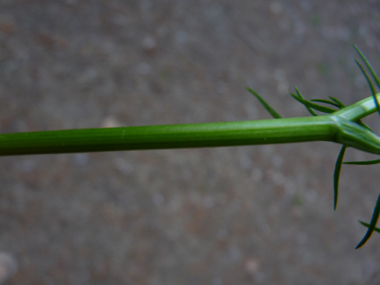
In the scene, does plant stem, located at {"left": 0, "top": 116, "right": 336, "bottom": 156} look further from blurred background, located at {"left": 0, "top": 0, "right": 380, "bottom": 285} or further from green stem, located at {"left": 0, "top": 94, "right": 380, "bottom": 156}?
blurred background, located at {"left": 0, "top": 0, "right": 380, "bottom": 285}

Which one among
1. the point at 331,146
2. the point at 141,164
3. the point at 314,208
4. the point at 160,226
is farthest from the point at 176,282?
the point at 331,146

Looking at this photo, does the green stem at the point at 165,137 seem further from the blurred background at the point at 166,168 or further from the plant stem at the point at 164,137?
the blurred background at the point at 166,168

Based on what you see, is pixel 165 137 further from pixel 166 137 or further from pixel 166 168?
pixel 166 168

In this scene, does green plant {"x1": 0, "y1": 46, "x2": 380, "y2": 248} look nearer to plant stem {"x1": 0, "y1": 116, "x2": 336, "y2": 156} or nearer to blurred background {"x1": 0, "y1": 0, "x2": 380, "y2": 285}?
plant stem {"x1": 0, "y1": 116, "x2": 336, "y2": 156}

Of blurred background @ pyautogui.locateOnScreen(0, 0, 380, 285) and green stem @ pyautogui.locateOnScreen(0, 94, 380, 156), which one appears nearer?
green stem @ pyautogui.locateOnScreen(0, 94, 380, 156)

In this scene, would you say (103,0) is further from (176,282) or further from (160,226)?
(176,282)

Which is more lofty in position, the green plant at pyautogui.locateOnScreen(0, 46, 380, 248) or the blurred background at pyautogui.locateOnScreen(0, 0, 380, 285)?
the green plant at pyautogui.locateOnScreen(0, 46, 380, 248)

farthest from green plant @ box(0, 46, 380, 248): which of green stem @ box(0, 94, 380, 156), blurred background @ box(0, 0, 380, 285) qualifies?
blurred background @ box(0, 0, 380, 285)

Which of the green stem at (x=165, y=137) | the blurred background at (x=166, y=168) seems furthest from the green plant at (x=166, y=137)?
the blurred background at (x=166, y=168)

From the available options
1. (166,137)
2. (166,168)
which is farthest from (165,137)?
(166,168)
